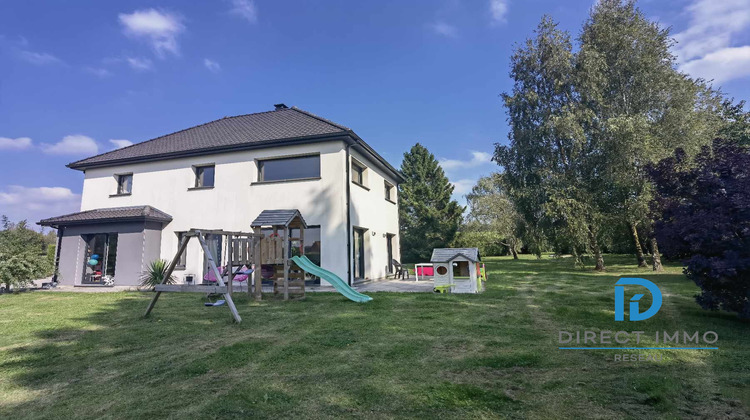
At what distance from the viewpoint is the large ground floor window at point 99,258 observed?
13703 millimetres

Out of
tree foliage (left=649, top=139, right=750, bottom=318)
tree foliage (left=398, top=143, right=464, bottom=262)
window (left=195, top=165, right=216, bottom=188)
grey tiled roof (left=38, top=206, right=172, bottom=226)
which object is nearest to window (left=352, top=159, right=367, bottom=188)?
window (left=195, top=165, right=216, bottom=188)

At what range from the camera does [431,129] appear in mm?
19500

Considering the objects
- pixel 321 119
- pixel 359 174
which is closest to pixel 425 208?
pixel 359 174

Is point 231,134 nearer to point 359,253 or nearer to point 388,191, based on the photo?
point 359,253

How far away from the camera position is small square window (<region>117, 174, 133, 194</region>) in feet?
50.3

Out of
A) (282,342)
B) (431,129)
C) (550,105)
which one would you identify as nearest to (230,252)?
(282,342)

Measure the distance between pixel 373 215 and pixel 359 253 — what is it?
2.31 m

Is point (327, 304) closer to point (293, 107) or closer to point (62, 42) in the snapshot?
point (293, 107)

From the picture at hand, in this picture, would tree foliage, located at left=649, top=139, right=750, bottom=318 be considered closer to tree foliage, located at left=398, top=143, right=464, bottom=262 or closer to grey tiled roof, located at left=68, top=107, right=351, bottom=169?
grey tiled roof, located at left=68, top=107, right=351, bottom=169

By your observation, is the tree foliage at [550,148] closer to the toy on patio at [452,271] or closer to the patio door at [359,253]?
the toy on patio at [452,271]

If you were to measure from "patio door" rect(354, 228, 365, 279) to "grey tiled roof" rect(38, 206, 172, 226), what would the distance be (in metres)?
8.10

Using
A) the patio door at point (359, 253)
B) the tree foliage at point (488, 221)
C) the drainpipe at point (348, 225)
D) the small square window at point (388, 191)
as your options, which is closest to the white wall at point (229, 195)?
the drainpipe at point (348, 225)

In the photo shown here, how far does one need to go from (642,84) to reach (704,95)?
5876 millimetres

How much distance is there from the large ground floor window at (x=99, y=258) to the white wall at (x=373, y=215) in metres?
10.4
